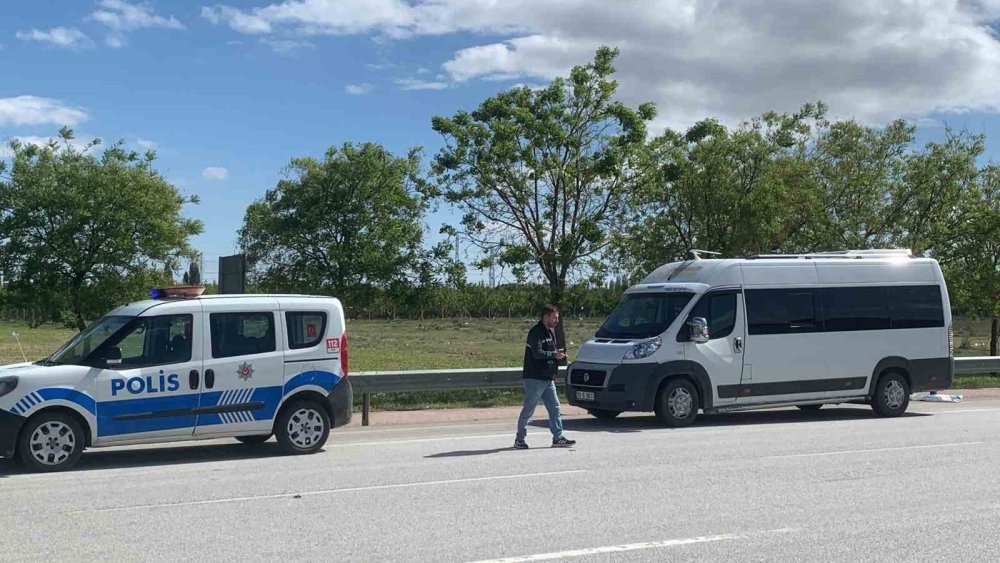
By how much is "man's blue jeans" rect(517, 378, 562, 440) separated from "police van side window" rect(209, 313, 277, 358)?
10.3 ft

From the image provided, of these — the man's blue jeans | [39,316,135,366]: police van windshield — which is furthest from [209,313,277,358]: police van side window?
the man's blue jeans

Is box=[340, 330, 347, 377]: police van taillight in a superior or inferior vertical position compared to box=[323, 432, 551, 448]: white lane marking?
superior

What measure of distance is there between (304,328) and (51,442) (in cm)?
298

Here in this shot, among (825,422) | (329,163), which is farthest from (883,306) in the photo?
(329,163)

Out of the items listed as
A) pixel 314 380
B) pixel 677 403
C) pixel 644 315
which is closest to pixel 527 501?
pixel 314 380

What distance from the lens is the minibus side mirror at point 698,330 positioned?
1399cm

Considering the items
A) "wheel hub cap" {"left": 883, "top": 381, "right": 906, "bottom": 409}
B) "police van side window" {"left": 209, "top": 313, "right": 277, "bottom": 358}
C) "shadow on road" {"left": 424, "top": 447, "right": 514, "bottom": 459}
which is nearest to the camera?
"police van side window" {"left": 209, "top": 313, "right": 277, "bottom": 358}

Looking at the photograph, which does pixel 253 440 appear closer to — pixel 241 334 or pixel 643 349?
pixel 241 334

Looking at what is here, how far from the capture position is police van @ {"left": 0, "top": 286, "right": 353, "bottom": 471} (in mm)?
9922

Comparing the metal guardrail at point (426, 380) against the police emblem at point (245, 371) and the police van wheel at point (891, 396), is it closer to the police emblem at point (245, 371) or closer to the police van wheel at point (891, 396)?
the police emblem at point (245, 371)

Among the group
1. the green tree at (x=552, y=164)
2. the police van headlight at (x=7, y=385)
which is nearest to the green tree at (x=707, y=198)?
the green tree at (x=552, y=164)

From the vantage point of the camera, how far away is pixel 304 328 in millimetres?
11352

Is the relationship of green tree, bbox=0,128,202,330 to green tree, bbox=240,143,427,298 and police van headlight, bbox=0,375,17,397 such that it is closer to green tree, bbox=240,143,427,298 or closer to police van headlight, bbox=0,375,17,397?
green tree, bbox=240,143,427,298

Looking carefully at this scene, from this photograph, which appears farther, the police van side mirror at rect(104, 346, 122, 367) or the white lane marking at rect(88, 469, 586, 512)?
the police van side mirror at rect(104, 346, 122, 367)
